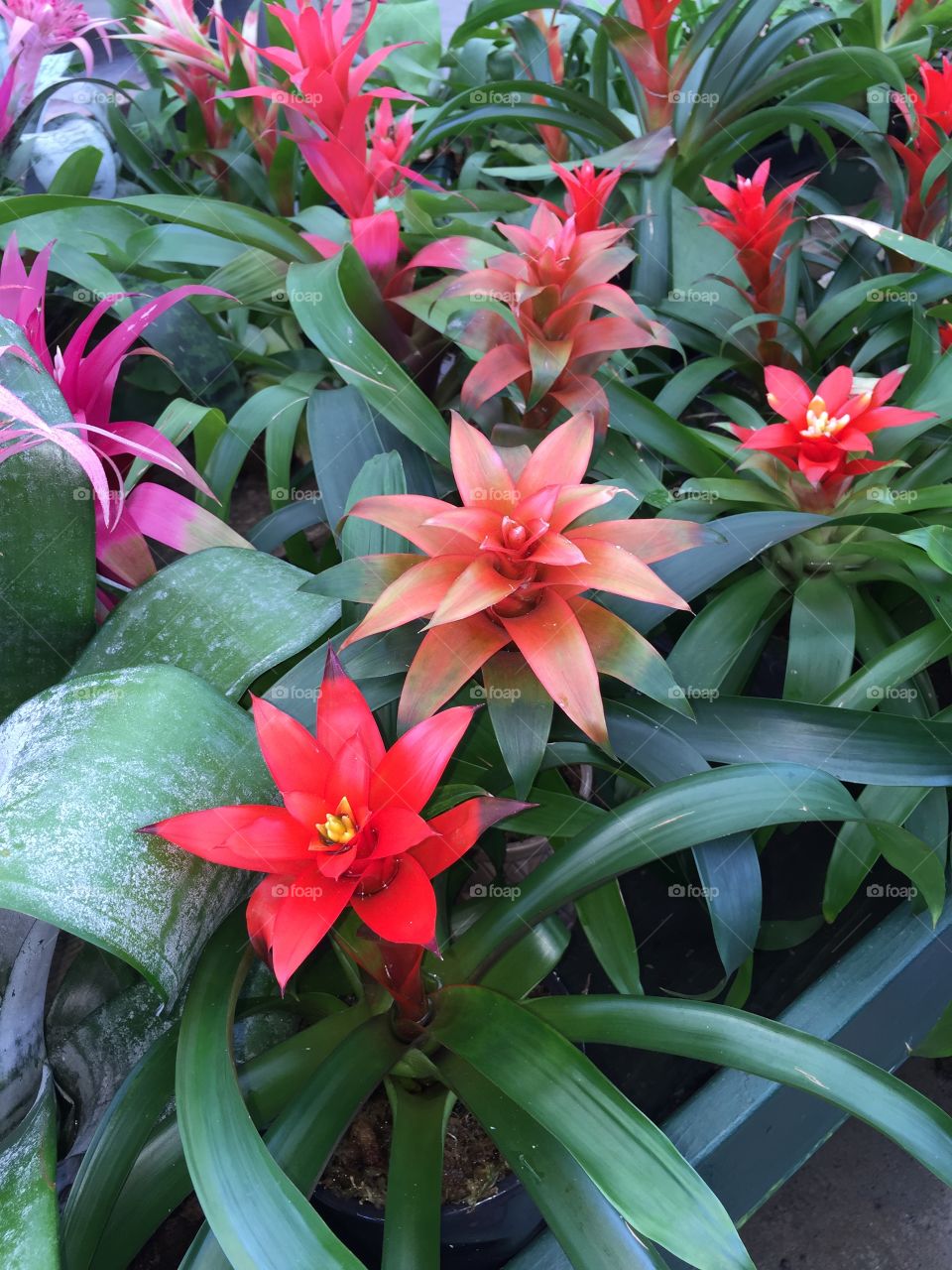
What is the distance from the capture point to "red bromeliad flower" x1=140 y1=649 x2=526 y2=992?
1.78ft

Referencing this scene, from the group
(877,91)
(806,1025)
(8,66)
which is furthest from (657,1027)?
(8,66)

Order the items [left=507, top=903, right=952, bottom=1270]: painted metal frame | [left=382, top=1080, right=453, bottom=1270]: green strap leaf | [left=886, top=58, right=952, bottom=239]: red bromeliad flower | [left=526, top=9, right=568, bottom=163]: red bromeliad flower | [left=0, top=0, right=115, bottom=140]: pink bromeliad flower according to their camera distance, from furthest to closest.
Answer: [left=526, top=9, right=568, bottom=163]: red bromeliad flower
[left=0, top=0, right=115, bottom=140]: pink bromeliad flower
[left=886, top=58, right=952, bottom=239]: red bromeliad flower
[left=507, top=903, right=952, bottom=1270]: painted metal frame
[left=382, top=1080, right=453, bottom=1270]: green strap leaf

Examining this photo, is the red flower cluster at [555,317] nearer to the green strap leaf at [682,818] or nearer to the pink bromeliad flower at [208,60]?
the green strap leaf at [682,818]

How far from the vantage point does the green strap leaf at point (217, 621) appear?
2.35 feet

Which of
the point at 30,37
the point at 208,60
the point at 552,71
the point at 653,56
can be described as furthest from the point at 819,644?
the point at 30,37

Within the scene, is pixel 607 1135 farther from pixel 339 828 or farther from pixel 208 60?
pixel 208 60

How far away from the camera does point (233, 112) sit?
5.24 feet

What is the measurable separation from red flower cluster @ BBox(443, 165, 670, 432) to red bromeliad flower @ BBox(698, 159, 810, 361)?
21 cm

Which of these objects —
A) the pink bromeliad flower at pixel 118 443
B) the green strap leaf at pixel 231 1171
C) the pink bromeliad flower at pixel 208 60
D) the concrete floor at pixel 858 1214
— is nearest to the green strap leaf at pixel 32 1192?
the green strap leaf at pixel 231 1171

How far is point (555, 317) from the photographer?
897 mm

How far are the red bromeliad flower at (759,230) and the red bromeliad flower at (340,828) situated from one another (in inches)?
31.2

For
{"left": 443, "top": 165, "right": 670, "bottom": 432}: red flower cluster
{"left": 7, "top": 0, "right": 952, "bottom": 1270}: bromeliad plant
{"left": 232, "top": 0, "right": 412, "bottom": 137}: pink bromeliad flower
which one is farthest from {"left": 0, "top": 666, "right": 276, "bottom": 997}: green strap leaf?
{"left": 232, "top": 0, "right": 412, "bottom": 137}: pink bromeliad flower

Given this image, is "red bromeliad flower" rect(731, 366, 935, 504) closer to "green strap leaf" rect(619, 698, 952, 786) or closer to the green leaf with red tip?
"green strap leaf" rect(619, 698, 952, 786)

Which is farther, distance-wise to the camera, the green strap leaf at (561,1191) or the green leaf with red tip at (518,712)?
the green leaf with red tip at (518,712)
